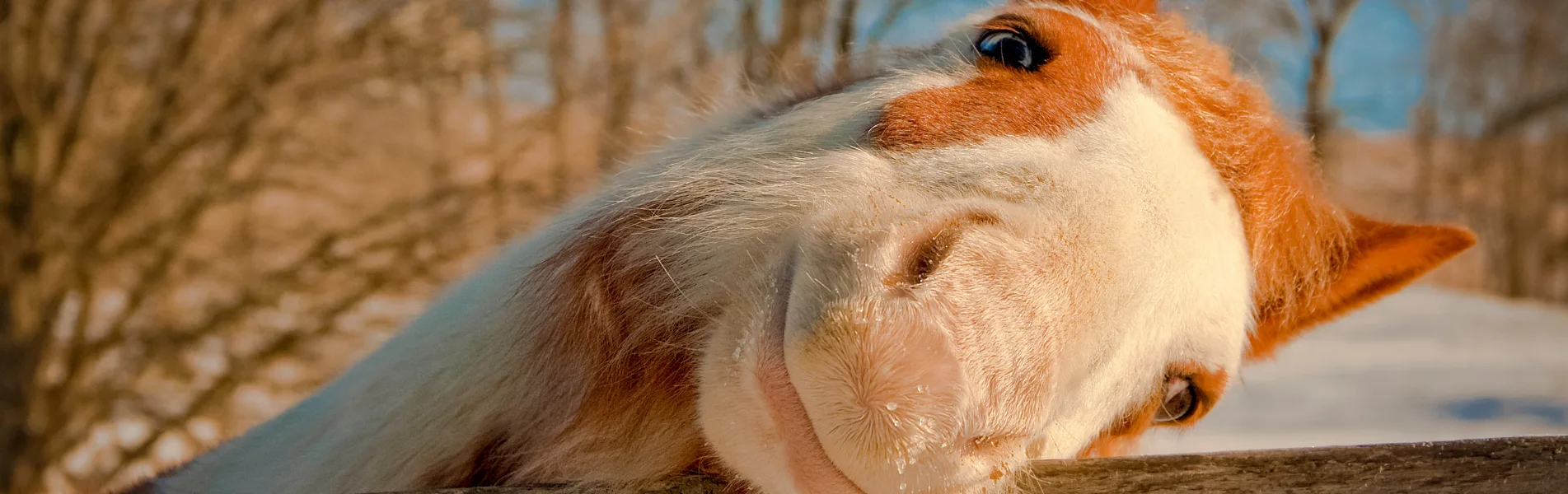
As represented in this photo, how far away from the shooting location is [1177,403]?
1.07m

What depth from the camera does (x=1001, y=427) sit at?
2.51 ft

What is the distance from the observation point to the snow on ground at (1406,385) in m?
4.41

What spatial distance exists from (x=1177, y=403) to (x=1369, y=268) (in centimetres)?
47

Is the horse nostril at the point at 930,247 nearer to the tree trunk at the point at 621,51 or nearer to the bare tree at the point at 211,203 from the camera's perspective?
the bare tree at the point at 211,203

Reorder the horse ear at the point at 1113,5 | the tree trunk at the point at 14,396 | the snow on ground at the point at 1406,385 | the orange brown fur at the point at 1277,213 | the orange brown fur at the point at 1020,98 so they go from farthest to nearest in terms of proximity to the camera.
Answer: the tree trunk at the point at 14,396
the snow on ground at the point at 1406,385
the horse ear at the point at 1113,5
the orange brown fur at the point at 1277,213
the orange brown fur at the point at 1020,98

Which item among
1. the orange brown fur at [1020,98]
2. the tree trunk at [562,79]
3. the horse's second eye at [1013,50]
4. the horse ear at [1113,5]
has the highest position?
the tree trunk at [562,79]

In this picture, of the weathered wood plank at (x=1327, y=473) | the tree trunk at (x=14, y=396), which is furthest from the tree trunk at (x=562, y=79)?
the weathered wood plank at (x=1327, y=473)

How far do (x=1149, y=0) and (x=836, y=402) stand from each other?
86 centimetres

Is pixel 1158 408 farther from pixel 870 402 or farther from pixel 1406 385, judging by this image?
pixel 1406 385

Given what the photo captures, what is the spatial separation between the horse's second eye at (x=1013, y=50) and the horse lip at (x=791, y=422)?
0.43m

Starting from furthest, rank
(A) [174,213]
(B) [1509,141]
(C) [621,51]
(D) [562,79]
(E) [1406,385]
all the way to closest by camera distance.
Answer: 1. (B) [1509,141]
2. (C) [621,51]
3. (D) [562,79]
4. (E) [1406,385]
5. (A) [174,213]

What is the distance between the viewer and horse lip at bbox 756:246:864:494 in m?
0.76

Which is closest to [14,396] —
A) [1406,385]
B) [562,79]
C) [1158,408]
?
[562,79]

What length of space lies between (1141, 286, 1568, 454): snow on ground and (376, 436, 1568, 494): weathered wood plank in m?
1.64
